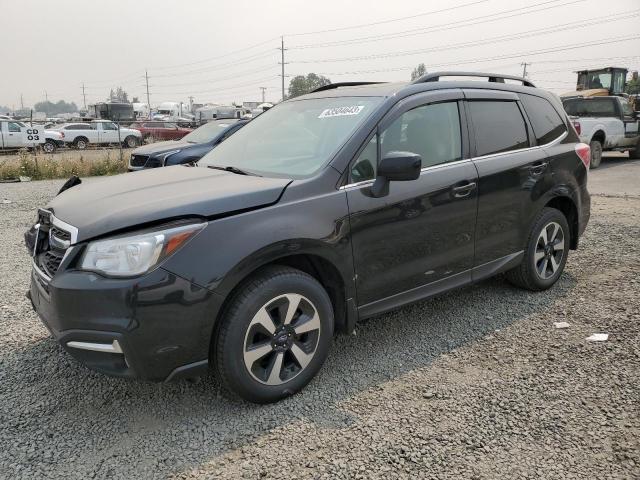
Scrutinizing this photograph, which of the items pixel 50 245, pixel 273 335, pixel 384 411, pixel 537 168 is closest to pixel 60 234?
pixel 50 245

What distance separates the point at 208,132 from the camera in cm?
1165

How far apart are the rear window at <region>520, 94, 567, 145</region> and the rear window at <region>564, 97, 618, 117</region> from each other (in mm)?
11658

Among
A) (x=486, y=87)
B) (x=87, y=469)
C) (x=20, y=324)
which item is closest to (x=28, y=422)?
(x=87, y=469)

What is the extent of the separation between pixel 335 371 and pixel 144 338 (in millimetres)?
1310

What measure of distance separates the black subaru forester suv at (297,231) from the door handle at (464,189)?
0.04 ft

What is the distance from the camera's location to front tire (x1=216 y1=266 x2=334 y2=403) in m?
2.65

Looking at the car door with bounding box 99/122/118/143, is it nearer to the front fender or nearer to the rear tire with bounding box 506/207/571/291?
the rear tire with bounding box 506/207/571/291

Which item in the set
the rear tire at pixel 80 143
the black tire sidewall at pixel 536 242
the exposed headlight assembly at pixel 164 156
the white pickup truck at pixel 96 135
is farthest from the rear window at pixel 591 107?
the rear tire at pixel 80 143

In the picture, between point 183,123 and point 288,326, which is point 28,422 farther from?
point 183,123

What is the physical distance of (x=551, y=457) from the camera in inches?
96.0

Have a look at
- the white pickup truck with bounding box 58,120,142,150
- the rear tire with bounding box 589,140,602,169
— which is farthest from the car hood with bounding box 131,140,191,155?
the white pickup truck with bounding box 58,120,142,150

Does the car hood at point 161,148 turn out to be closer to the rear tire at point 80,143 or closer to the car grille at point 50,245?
the car grille at point 50,245

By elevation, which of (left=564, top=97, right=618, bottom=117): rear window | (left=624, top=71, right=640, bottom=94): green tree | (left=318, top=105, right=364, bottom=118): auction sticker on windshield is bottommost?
(left=318, top=105, right=364, bottom=118): auction sticker on windshield

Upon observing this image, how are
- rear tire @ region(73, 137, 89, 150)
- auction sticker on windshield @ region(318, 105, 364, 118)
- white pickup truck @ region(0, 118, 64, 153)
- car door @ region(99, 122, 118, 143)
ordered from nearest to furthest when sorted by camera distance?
1. auction sticker on windshield @ region(318, 105, 364, 118)
2. white pickup truck @ region(0, 118, 64, 153)
3. rear tire @ region(73, 137, 89, 150)
4. car door @ region(99, 122, 118, 143)
